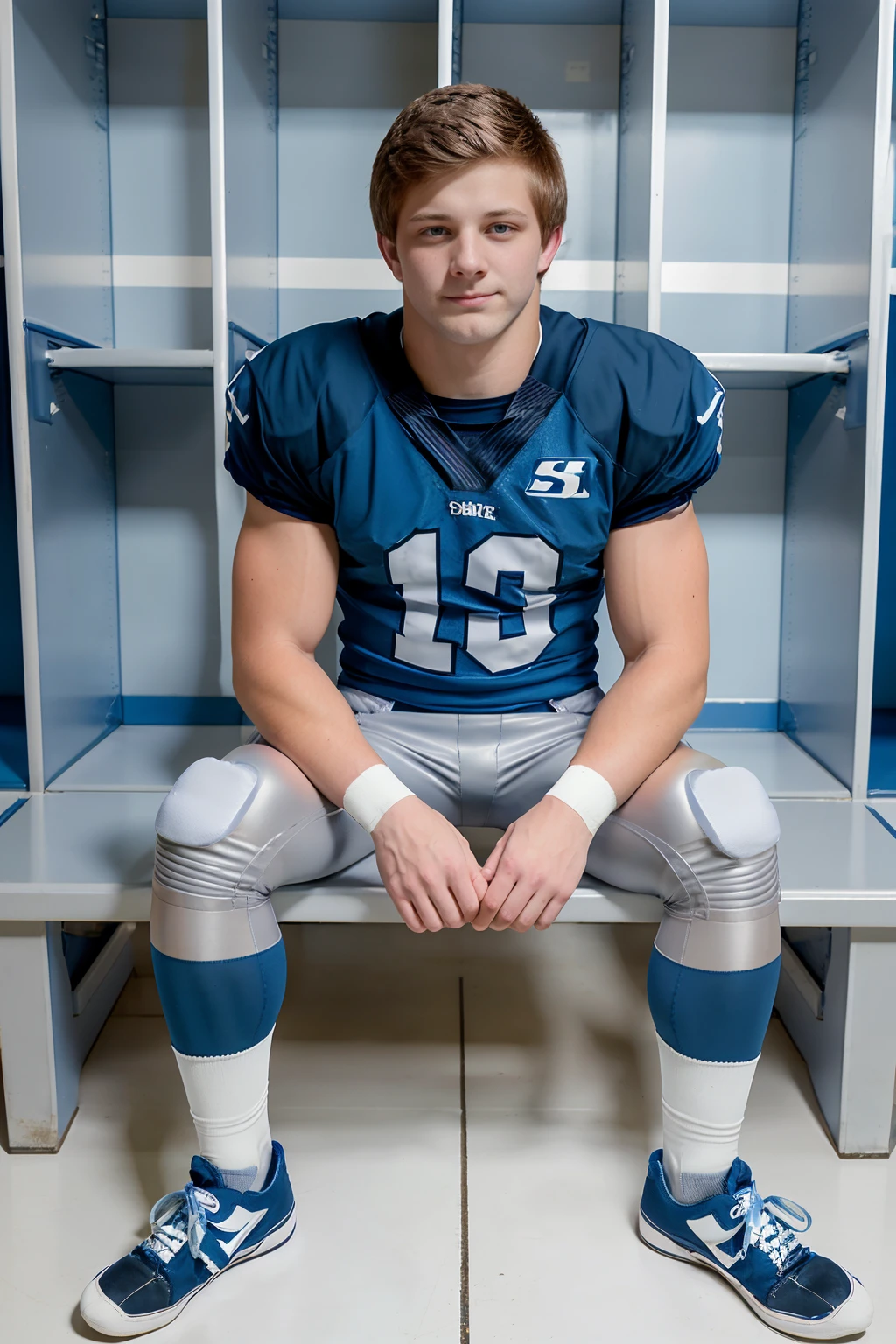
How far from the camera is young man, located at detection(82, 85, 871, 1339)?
116 cm

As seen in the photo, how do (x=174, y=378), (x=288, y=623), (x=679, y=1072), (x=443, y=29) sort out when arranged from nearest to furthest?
(x=679, y=1072) → (x=288, y=623) → (x=443, y=29) → (x=174, y=378)

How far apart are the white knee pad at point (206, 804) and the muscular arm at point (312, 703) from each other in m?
0.09

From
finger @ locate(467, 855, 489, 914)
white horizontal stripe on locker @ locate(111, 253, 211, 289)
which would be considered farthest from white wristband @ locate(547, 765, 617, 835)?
white horizontal stripe on locker @ locate(111, 253, 211, 289)

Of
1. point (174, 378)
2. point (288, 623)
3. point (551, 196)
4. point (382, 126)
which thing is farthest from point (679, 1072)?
point (382, 126)

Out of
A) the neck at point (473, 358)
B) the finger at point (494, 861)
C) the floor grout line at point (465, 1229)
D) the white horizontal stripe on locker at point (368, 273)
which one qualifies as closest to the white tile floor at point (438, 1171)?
the floor grout line at point (465, 1229)

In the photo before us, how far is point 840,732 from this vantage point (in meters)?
1.81

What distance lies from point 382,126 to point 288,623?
1.16 metres

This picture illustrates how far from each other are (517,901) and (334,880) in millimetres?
262

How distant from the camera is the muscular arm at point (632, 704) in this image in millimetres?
1169

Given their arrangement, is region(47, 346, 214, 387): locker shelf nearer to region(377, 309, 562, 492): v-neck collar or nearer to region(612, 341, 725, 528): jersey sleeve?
region(377, 309, 562, 492): v-neck collar

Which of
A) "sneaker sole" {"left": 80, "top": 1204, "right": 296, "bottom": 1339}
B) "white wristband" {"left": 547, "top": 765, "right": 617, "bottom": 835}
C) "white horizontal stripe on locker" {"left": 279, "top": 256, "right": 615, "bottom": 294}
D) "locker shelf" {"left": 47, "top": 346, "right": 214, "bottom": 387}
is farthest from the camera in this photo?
"white horizontal stripe on locker" {"left": 279, "top": 256, "right": 615, "bottom": 294}

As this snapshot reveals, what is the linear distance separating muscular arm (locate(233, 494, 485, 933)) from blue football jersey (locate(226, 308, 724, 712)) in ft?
0.16

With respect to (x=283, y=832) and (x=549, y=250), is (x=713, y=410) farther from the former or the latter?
(x=283, y=832)

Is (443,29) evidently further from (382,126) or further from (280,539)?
(280,539)
